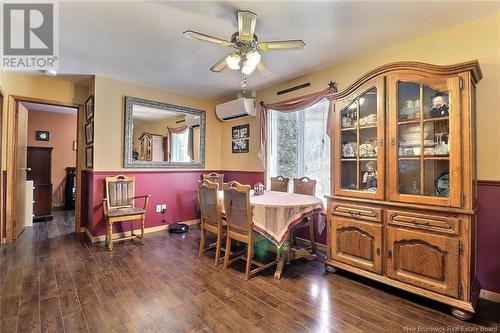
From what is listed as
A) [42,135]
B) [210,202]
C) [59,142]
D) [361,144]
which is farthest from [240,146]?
[42,135]

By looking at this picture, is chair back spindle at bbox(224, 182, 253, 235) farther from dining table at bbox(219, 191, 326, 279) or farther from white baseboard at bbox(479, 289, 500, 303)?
white baseboard at bbox(479, 289, 500, 303)

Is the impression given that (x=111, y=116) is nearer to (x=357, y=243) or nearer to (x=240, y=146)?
(x=240, y=146)

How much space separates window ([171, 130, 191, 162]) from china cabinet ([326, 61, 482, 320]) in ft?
9.45

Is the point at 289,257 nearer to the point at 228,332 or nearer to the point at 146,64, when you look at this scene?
the point at 228,332

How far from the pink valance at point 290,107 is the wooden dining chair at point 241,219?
57.3 inches

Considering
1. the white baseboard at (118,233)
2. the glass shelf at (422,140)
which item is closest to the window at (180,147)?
the white baseboard at (118,233)

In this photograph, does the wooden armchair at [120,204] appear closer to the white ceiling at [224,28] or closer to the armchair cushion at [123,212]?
the armchair cushion at [123,212]

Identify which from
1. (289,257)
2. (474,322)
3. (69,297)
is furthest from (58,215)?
(474,322)

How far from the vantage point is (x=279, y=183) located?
3.78 m

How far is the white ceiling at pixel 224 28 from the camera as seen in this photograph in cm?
206

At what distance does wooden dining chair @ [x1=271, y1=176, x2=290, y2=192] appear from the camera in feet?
12.2

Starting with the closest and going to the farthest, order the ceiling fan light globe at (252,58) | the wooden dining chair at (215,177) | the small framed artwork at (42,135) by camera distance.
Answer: the ceiling fan light globe at (252,58), the wooden dining chair at (215,177), the small framed artwork at (42,135)

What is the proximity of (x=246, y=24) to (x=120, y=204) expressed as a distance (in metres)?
3.05

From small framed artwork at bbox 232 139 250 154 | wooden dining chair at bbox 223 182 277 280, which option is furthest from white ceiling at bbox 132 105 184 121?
wooden dining chair at bbox 223 182 277 280
